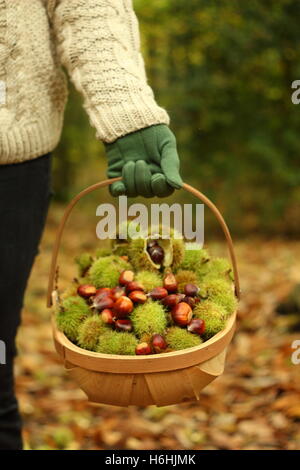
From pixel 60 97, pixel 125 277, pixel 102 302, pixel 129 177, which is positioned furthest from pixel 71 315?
pixel 60 97

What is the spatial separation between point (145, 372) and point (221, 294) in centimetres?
38

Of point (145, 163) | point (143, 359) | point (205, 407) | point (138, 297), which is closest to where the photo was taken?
point (143, 359)

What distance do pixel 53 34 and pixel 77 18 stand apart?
0.14m

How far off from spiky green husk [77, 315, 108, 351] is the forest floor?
1.26m

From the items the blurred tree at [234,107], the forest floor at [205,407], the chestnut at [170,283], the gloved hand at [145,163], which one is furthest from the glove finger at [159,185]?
the blurred tree at [234,107]

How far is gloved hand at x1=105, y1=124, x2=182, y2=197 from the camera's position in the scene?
57.6 inches

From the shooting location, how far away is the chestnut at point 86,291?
5.52ft

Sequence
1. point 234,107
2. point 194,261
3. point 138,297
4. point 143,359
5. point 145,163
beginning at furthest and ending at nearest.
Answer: point 234,107 < point 194,261 < point 138,297 < point 145,163 < point 143,359

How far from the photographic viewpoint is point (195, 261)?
71.2 inches

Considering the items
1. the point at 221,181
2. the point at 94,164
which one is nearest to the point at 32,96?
the point at 221,181

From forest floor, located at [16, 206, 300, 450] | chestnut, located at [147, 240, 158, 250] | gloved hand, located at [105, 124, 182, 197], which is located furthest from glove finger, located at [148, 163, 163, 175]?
forest floor, located at [16, 206, 300, 450]

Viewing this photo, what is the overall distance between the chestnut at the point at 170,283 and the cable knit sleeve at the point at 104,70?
0.45 m

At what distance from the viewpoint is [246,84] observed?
601 cm

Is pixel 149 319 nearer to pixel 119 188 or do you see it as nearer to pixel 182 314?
pixel 182 314
